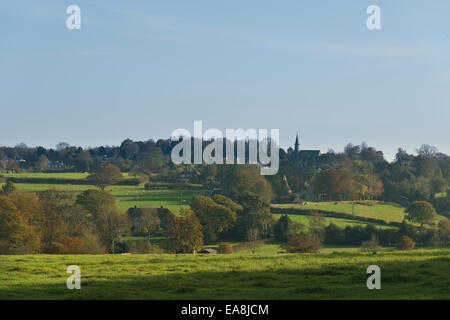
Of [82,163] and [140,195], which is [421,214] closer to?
[140,195]

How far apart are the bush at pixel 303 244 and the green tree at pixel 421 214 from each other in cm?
1800

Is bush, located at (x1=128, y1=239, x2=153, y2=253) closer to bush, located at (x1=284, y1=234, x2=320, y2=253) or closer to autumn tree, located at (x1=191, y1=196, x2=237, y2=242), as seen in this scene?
autumn tree, located at (x1=191, y1=196, x2=237, y2=242)

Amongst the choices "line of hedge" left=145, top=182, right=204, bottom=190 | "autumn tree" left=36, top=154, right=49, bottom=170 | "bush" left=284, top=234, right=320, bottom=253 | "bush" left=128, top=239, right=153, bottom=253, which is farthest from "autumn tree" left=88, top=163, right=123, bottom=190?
"bush" left=284, top=234, right=320, bottom=253

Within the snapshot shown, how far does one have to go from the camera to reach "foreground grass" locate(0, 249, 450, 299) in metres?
14.6

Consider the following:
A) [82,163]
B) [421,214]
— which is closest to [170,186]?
[82,163]

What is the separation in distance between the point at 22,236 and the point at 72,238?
14.3 feet

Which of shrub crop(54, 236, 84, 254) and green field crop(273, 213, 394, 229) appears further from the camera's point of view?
green field crop(273, 213, 394, 229)

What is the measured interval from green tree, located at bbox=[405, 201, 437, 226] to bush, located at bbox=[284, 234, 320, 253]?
59.1ft

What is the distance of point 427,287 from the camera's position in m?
15.3

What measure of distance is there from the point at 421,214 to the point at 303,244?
23.4 metres

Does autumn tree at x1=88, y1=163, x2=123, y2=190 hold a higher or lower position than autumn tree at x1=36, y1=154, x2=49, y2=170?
lower

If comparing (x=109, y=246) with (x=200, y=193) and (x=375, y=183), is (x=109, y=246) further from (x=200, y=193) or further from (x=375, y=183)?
(x=375, y=183)

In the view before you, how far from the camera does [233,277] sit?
18.1 meters
